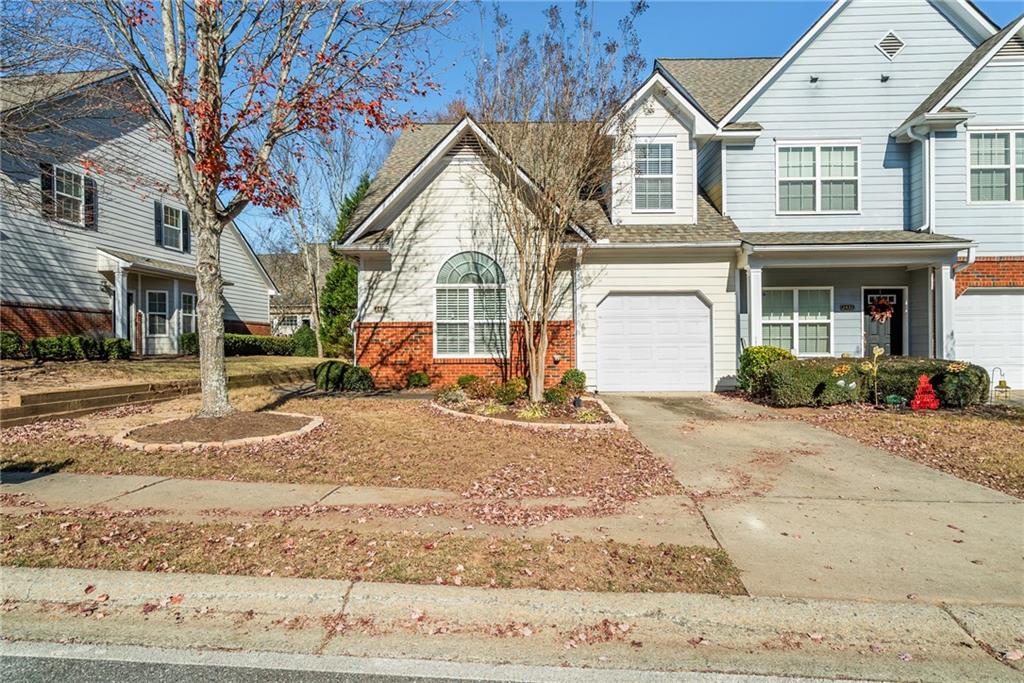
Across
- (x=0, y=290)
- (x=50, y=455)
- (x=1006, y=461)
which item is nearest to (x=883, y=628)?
(x=1006, y=461)

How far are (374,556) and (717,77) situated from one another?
58.9 feet

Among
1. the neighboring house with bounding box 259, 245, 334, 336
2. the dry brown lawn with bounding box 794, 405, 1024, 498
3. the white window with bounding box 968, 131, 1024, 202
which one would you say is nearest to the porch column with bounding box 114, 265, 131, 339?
the dry brown lawn with bounding box 794, 405, 1024, 498

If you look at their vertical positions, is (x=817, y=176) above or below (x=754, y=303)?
above

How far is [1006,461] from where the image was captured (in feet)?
23.3

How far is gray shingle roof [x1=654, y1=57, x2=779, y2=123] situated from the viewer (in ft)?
51.7

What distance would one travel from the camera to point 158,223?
21297 mm

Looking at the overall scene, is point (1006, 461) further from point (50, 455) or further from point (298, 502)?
point (50, 455)

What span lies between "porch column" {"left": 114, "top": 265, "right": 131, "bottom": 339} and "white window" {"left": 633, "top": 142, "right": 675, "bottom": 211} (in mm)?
16328

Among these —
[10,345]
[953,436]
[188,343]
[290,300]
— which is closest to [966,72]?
[953,436]

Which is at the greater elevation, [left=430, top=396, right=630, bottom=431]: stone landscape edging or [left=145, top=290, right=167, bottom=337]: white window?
[left=145, top=290, right=167, bottom=337]: white window

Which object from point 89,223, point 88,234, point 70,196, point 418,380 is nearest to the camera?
point 418,380

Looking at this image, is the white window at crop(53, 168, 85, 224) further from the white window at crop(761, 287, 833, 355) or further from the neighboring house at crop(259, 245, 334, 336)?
the neighboring house at crop(259, 245, 334, 336)

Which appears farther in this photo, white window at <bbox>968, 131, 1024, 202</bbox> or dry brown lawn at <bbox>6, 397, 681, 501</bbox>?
white window at <bbox>968, 131, 1024, 202</bbox>

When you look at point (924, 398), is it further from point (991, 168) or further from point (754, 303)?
point (991, 168)
